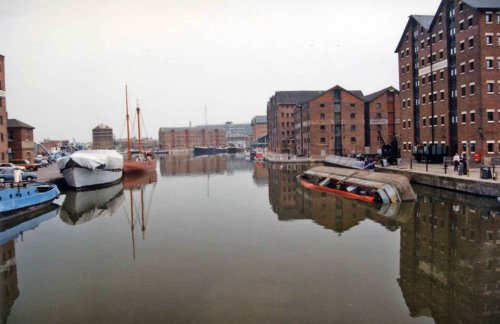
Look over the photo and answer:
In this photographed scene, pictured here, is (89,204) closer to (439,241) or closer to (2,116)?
(439,241)

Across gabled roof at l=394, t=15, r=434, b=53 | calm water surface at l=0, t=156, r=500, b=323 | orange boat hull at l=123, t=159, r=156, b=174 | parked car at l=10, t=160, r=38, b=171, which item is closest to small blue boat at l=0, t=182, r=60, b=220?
calm water surface at l=0, t=156, r=500, b=323

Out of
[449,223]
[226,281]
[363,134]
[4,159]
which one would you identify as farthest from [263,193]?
[363,134]

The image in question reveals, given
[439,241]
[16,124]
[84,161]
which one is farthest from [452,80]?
[16,124]

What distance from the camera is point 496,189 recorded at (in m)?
24.4

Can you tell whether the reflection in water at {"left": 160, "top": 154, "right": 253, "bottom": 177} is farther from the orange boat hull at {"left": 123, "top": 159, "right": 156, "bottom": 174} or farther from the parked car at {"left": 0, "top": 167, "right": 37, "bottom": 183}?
the parked car at {"left": 0, "top": 167, "right": 37, "bottom": 183}

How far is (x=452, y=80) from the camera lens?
41031 mm

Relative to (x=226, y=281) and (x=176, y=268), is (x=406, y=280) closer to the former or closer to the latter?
(x=226, y=281)

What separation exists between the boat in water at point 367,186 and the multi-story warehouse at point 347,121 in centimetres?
3457

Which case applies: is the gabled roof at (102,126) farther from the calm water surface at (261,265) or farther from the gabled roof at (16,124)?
the calm water surface at (261,265)

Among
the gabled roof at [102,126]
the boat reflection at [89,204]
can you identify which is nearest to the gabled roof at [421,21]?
the boat reflection at [89,204]

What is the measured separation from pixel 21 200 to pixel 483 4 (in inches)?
1699

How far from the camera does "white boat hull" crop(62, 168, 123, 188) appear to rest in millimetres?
37081

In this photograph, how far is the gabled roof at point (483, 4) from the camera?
3603cm

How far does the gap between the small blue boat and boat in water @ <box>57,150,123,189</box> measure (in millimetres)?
7776
